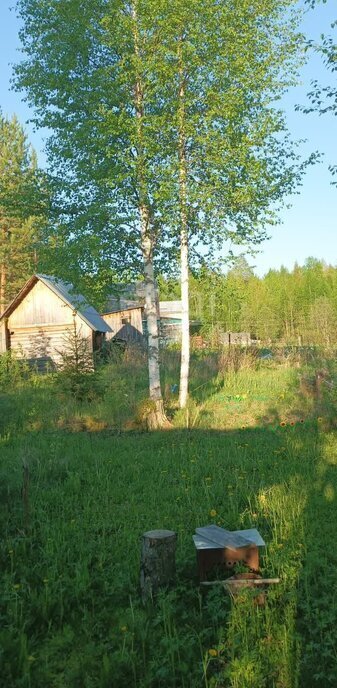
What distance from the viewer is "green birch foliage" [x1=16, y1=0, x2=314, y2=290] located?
11227mm

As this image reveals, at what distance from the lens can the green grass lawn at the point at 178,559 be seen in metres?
3.33

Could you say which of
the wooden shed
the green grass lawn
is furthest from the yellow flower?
the wooden shed

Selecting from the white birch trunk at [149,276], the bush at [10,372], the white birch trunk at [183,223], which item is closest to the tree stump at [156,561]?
the white birch trunk at [149,276]

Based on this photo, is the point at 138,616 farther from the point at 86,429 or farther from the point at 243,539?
the point at 86,429

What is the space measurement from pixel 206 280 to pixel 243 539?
951 cm

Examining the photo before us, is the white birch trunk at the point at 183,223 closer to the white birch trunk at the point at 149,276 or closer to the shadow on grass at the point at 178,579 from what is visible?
the white birch trunk at the point at 149,276

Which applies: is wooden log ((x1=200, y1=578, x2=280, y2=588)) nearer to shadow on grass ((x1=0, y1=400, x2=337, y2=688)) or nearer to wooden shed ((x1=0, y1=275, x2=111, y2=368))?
shadow on grass ((x1=0, y1=400, x2=337, y2=688))

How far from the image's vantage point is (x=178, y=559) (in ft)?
15.0

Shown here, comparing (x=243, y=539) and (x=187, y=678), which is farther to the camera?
(x=243, y=539)

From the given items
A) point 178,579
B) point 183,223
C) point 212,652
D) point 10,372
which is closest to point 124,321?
point 10,372

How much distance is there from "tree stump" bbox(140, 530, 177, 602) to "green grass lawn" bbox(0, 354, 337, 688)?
12 cm

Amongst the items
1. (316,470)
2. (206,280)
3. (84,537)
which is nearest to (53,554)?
(84,537)

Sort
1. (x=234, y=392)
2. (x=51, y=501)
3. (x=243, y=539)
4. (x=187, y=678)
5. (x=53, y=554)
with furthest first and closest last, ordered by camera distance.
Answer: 1. (x=234, y=392)
2. (x=51, y=501)
3. (x=53, y=554)
4. (x=243, y=539)
5. (x=187, y=678)

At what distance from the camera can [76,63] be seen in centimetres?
1171
